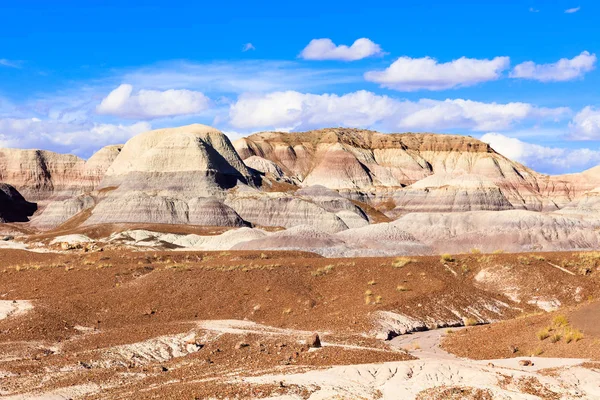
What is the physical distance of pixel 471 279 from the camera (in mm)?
31938

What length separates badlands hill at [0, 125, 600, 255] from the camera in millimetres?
61219

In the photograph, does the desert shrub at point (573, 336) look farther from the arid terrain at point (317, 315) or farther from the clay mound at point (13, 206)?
the clay mound at point (13, 206)

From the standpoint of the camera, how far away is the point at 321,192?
11200 cm

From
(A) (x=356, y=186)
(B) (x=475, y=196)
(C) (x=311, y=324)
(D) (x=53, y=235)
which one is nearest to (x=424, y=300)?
(C) (x=311, y=324)

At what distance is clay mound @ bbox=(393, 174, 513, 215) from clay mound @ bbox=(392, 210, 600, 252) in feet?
126

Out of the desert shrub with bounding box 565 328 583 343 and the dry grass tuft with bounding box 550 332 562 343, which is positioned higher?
the desert shrub with bounding box 565 328 583 343

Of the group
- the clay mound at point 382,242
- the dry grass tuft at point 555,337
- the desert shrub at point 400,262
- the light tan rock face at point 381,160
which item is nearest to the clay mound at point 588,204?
the light tan rock face at point 381,160

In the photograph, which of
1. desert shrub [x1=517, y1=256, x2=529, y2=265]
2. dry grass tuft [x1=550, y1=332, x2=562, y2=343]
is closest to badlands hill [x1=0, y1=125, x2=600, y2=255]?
desert shrub [x1=517, y1=256, x2=529, y2=265]

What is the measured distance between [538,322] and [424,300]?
6.08 metres

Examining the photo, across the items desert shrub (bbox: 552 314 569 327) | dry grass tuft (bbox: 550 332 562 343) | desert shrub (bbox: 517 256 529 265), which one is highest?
desert shrub (bbox: 517 256 529 265)

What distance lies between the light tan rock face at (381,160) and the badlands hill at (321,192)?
351 millimetres

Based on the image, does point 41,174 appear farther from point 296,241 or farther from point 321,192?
point 296,241

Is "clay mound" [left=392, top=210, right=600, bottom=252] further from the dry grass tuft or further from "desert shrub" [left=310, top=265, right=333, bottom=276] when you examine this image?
the dry grass tuft

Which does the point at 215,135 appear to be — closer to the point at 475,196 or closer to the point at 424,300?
the point at 475,196
